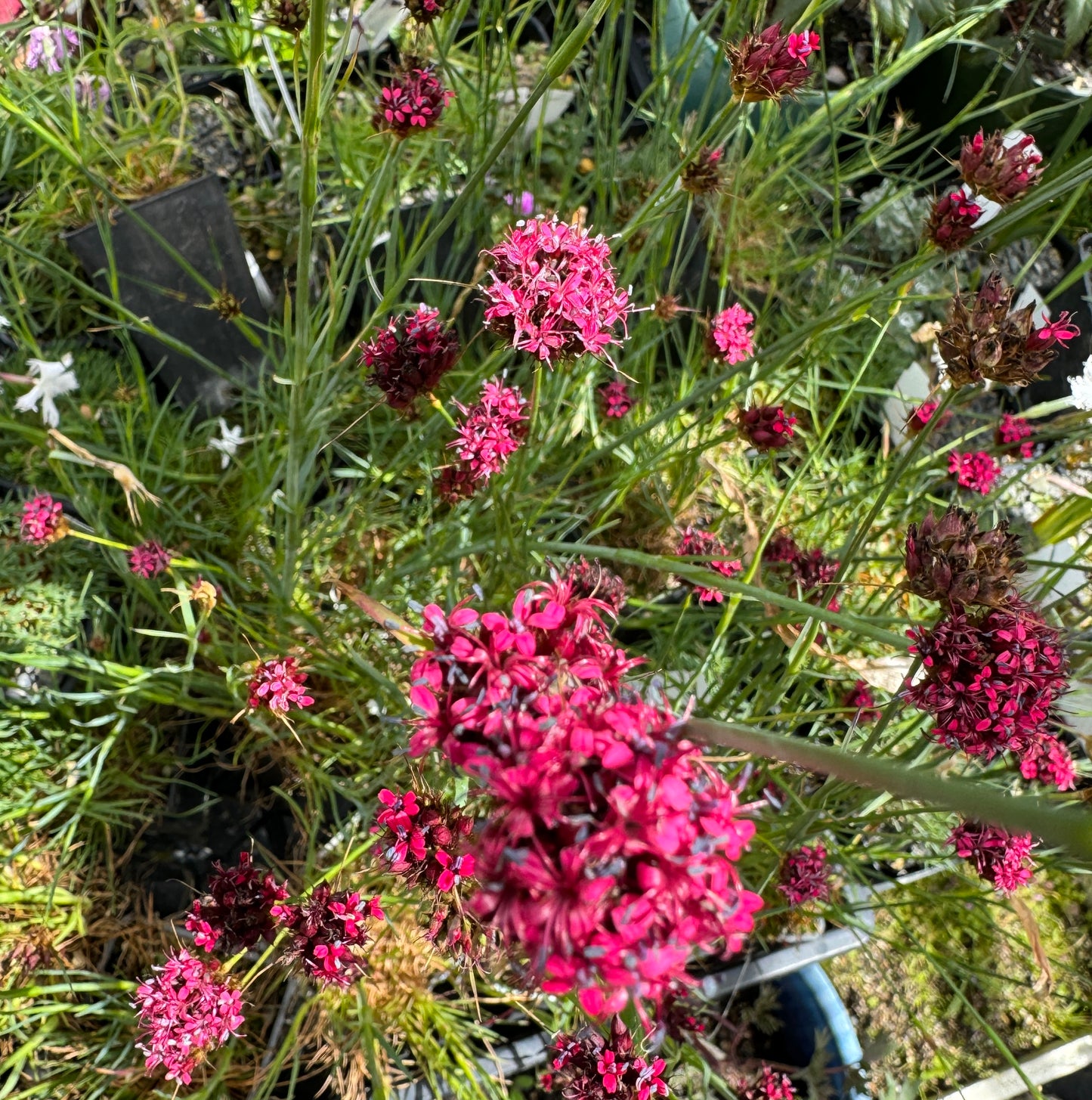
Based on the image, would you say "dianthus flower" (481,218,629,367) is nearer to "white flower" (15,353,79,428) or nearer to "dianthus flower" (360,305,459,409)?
"dianthus flower" (360,305,459,409)

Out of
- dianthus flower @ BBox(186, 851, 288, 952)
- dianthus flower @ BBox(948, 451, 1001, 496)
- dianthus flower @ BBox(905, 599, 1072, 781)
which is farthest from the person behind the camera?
dianthus flower @ BBox(948, 451, 1001, 496)

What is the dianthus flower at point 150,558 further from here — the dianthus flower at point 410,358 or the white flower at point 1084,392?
the white flower at point 1084,392

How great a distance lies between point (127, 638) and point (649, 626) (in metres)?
0.73

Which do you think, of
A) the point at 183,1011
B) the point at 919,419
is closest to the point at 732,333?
the point at 919,419

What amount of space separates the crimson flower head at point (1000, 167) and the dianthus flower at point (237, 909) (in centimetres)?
98

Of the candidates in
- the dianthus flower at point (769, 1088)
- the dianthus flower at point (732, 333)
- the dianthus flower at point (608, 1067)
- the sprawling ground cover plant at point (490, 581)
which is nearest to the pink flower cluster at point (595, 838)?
the sprawling ground cover plant at point (490, 581)

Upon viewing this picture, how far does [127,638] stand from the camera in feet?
3.70

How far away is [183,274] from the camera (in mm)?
1205

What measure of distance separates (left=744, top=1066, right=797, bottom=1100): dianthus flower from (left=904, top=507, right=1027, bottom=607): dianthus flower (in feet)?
2.00

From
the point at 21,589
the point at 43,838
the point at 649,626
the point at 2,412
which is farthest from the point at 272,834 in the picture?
the point at 2,412

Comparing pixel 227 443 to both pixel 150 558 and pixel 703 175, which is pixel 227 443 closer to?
pixel 150 558

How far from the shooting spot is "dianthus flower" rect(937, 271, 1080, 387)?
2.15 feet

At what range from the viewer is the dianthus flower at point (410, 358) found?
0.77m

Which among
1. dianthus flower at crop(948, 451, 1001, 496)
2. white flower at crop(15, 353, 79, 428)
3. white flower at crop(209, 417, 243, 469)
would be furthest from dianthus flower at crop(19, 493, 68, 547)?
dianthus flower at crop(948, 451, 1001, 496)
